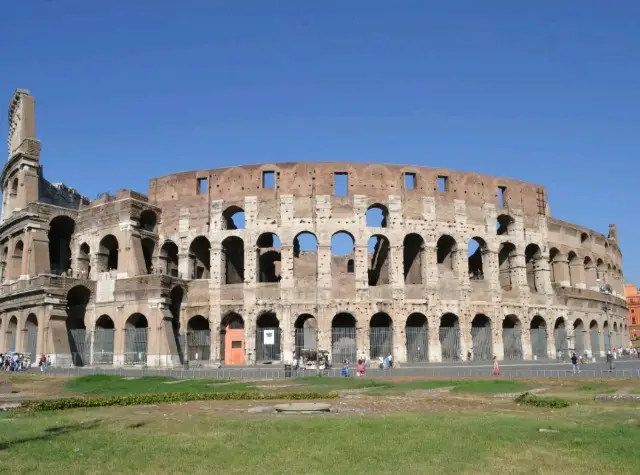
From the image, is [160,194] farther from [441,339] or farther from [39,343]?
[441,339]

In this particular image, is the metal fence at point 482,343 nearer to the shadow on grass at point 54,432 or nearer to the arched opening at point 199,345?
the arched opening at point 199,345

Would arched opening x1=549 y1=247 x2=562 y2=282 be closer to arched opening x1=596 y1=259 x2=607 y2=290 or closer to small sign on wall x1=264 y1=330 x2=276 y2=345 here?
arched opening x1=596 y1=259 x2=607 y2=290

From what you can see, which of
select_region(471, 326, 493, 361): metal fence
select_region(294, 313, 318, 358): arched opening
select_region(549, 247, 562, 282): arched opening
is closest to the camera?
select_region(294, 313, 318, 358): arched opening

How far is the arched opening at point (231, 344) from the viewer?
1351 inches

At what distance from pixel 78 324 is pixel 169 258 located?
22.7 ft

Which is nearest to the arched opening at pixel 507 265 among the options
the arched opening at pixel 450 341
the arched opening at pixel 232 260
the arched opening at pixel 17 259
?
the arched opening at pixel 450 341

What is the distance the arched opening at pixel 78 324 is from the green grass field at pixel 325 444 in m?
24.2

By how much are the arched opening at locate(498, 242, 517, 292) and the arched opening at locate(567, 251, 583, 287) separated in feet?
20.8

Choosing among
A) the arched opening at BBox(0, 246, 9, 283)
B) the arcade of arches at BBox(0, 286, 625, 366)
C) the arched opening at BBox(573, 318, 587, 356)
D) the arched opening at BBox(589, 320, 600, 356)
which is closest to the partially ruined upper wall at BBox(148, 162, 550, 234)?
the arcade of arches at BBox(0, 286, 625, 366)

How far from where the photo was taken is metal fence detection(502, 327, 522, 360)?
37688mm

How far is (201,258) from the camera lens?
38562mm

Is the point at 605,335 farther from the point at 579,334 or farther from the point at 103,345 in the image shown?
the point at 103,345

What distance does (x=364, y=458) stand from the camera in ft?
26.7

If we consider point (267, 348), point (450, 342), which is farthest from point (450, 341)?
point (267, 348)
